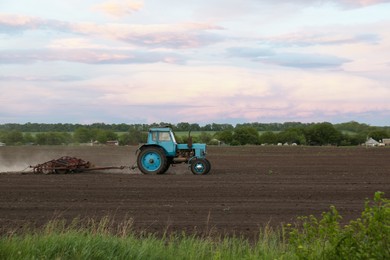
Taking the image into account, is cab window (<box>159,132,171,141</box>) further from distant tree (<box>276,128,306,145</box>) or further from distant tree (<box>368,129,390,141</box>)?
distant tree (<box>368,129,390,141</box>)

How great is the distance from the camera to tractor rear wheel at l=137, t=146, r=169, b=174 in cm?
2933

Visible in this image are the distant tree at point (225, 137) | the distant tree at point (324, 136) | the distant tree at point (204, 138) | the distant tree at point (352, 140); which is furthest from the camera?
the distant tree at point (352, 140)

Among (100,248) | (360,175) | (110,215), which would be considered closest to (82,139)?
(360,175)

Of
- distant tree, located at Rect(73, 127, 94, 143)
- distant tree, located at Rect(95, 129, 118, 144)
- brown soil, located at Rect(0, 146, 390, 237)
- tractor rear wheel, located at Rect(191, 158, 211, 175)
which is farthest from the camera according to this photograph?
distant tree, located at Rect(95, 129, 118, 144)

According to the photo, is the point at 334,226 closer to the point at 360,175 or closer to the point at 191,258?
the point at 191,258

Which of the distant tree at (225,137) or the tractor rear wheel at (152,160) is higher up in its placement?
the distant tree at (225,137)

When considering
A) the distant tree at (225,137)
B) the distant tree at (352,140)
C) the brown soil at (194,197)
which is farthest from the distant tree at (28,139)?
the distant tree at (352,140)

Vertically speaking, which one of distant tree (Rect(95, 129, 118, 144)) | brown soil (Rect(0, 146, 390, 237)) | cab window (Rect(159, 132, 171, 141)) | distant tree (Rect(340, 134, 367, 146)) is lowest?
brown soil (Rect(0, 146, 390, 237))

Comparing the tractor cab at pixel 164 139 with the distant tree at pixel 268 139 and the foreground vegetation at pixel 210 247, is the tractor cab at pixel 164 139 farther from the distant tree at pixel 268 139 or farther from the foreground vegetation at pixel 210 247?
the distant tree at pixel 268 139

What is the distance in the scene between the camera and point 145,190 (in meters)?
22.7

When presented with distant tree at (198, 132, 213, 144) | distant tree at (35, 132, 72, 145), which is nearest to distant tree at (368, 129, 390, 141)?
distant tree at (198, 132, 213, 144)

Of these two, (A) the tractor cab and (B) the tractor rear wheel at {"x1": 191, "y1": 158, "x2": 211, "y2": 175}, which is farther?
(A) the tractor cab

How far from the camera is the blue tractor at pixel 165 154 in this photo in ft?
96.1

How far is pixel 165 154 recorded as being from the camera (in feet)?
97.2
